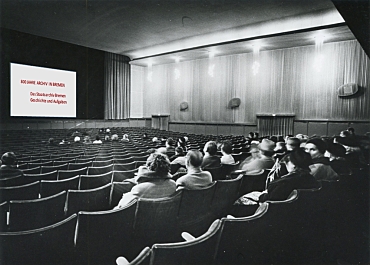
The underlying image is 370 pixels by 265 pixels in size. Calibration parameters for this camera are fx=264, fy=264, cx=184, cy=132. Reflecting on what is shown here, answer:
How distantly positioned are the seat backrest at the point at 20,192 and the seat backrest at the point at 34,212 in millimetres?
555

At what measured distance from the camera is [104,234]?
1731 millimetres

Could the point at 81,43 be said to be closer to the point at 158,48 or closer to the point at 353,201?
the point at 158,48

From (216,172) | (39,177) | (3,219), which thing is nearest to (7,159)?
(39,177)

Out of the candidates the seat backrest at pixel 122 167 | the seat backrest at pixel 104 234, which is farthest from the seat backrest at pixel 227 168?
the seat backrest at pixel 104 234

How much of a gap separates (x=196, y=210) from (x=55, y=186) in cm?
155

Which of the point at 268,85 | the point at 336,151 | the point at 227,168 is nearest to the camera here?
the point at 336,151

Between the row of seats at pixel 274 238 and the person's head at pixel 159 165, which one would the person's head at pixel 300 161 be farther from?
the person's head at pixel 159 165

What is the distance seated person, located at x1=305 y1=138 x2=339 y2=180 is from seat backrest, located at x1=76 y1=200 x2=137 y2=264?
6.23 feet

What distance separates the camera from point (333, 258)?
2143 mm

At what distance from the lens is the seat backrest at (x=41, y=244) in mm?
1326

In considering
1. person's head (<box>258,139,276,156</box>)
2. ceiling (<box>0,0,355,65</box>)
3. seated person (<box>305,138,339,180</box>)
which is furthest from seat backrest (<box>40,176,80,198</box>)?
ceiling (<box>0,0,355,65</box>)

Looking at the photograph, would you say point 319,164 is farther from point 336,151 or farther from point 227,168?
point 227,168

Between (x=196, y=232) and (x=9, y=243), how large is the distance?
4.93ft

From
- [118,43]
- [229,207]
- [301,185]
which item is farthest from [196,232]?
[118,43]
